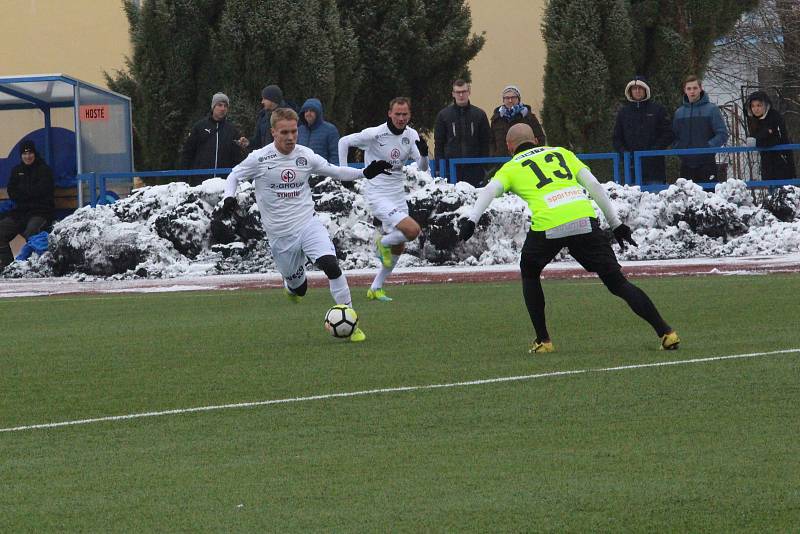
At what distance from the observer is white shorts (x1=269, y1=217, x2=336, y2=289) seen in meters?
13.6

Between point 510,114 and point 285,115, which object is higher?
point 510,114

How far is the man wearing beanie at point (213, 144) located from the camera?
23.6 metres

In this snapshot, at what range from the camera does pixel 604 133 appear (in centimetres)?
2994

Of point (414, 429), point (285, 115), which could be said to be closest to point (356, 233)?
point (285, 115)

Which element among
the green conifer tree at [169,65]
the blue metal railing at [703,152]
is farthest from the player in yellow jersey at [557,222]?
the green conifer tree at [169,65]

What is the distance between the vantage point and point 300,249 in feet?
46.1

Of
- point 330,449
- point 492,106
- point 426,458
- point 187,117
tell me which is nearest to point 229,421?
point 330,449

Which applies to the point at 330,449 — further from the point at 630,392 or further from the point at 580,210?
the point at 580,210

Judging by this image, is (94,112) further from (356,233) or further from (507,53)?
(507,53)

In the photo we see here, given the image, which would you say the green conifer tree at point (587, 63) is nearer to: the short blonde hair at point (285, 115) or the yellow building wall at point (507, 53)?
the yellow building wall at point (507, 53)

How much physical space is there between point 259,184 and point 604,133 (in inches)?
657

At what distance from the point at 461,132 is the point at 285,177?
9580 mm

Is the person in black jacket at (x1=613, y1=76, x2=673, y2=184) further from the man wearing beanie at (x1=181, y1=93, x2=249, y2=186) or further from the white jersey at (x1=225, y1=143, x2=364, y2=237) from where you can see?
the white jersey at (x1=225, y1=143, x2=364, y2=237)

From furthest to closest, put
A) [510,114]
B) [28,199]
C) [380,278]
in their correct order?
[28,199]
[510,114]
[380,278]
